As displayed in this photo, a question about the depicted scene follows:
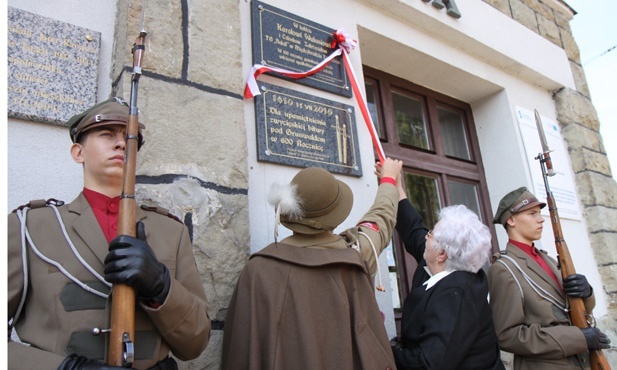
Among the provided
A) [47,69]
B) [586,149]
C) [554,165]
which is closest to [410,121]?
[554,165]

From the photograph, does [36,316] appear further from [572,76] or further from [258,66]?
[572,76]

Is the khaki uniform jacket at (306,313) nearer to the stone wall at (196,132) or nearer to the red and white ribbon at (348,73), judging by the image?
the stone wall at (196,132)

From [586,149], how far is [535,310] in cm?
310

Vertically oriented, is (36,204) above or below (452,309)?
above

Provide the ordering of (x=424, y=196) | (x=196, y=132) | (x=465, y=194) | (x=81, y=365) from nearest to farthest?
(x=81, y=365)
(x=196, y=132)
(x=424, y=196)
(x=465, y=194)

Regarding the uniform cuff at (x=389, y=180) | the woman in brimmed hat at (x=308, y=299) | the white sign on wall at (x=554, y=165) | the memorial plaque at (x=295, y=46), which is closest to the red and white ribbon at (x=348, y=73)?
the memorial plaque at (x=295, y=46)

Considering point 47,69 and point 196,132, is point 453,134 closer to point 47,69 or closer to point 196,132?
point 196,132

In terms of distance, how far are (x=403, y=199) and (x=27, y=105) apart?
2.04 m

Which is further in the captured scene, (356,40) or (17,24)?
(356,40)

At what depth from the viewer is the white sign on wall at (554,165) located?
4.49 meters

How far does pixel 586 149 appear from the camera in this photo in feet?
16.3

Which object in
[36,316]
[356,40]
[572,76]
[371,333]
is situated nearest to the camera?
[36,316]

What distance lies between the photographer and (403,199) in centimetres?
291

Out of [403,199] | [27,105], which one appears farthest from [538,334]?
[27,105]
